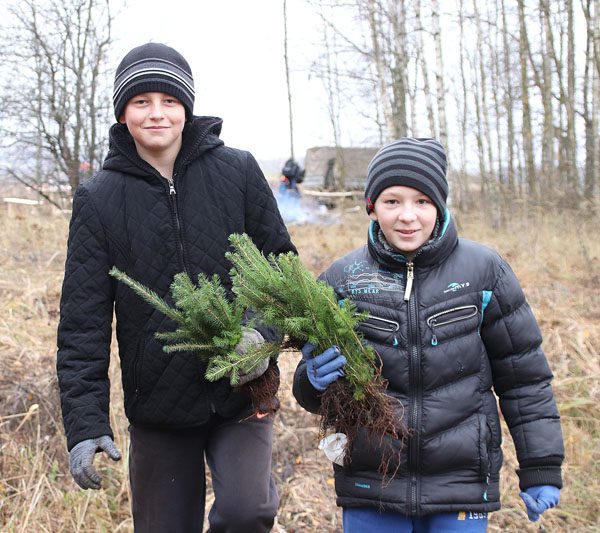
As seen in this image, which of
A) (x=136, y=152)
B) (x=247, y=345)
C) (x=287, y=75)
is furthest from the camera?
(x=287, y=75)

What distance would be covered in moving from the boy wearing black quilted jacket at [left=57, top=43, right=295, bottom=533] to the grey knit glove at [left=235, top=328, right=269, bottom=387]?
12 millimetres

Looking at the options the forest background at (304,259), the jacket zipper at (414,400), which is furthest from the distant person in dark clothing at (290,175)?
the jacket zipper at (414,400)

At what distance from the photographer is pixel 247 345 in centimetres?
227

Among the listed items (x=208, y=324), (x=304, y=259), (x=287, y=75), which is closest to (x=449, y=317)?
(x=208, y=324)

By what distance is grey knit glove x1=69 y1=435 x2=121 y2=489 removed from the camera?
232cm

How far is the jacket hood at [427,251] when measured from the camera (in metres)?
2.29

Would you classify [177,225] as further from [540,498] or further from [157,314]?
[540,498]

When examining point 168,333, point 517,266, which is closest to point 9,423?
point 168,333

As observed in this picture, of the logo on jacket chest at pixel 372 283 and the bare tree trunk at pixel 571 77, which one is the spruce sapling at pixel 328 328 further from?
the bare tree trunk at pixel 571 77

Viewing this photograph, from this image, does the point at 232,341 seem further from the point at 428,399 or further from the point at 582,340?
the point at 582,340

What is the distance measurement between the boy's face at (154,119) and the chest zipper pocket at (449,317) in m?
1.19

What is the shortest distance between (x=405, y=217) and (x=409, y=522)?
105 centimetres

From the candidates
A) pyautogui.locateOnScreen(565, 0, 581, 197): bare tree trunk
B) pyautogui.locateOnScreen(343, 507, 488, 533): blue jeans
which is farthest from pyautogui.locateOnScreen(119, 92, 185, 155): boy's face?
pyautogui.locateOnScreen(565, 0, 581, 197): bare tree trunk

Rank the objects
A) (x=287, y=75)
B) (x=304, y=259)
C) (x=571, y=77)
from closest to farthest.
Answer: (x=304, y=259) → (x=571, y=77) → (x=287, y=75)
